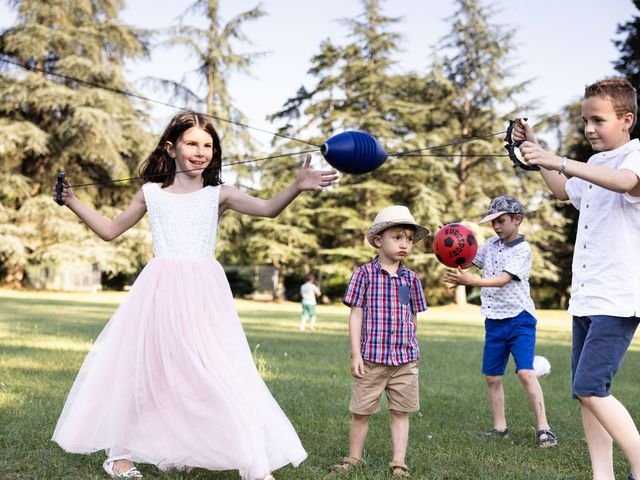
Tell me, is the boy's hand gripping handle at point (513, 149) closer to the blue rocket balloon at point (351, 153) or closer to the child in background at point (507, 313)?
the blue rocket balloon at point (351, 153)

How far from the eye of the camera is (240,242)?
37781mm

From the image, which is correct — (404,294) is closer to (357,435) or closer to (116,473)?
(357,435)

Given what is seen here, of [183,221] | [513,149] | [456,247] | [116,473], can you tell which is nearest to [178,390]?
[116,473]

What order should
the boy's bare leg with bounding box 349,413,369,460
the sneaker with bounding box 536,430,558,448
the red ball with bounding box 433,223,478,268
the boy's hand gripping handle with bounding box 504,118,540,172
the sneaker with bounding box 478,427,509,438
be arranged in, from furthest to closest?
the sneaker with bounding box 478,427,509,438 < the red ball with bounding box 433,223,478,268 < the sneaker with bounding box 536,430,558,448 < the boy's bare leg with bounding box 349,413,369,460 < the boy's hand gripping handle with bounding box 504,118,540,172

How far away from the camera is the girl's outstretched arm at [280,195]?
3322mm

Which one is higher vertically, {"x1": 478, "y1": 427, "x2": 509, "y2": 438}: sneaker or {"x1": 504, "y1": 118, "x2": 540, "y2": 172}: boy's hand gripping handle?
{"x1": 504, "y1": 118, "x2": 540, "y2": 172}: boy's hand gripping handle

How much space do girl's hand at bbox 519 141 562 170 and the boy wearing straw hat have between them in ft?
3.69

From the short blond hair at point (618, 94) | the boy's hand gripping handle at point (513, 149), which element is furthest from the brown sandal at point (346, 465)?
the short blond hair at point (618, 94)

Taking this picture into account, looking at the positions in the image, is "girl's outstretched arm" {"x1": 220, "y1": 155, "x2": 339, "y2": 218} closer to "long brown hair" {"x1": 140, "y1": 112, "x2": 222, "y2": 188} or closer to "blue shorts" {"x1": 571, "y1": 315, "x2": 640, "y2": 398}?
"long brown hair" {"x1": 140, "y1": 112, "x2": 222, "y2": 188}

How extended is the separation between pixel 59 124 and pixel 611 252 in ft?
111

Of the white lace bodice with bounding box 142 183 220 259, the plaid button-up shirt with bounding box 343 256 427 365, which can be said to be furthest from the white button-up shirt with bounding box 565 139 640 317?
the white lace bodice with bounding box 142 183 220 259

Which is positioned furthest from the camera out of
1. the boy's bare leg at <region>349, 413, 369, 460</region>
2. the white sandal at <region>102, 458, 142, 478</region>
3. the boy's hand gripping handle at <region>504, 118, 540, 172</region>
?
the boy's bare leg at <region>349, 413, 369, 460</region>

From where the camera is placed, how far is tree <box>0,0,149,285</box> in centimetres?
3092

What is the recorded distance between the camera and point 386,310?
4.06m
